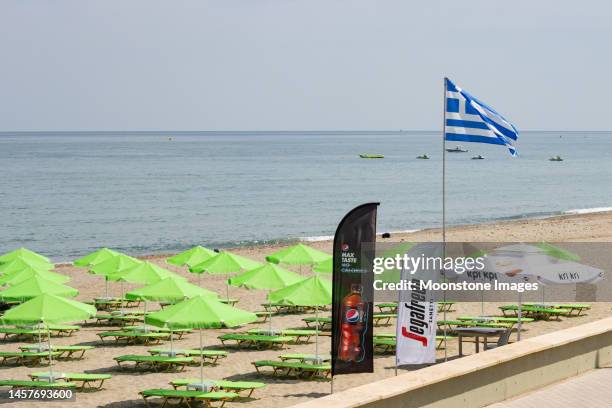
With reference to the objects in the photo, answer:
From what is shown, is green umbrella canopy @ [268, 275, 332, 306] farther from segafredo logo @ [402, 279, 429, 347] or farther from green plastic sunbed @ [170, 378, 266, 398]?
segafredo logo @ [402, 279, 429, 347]

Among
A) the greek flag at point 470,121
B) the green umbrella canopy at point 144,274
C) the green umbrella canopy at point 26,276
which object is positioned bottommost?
the green umbrella canopy at point 26,276

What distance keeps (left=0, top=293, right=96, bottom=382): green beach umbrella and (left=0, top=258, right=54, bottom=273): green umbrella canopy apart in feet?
29.0

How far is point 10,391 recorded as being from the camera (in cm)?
1598

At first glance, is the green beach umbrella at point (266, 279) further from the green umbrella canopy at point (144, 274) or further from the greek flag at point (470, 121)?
the greek flag at point (470, 121)

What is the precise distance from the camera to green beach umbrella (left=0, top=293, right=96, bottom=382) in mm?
16109

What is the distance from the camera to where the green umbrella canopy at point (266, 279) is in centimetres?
2089

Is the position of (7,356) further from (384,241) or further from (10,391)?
(384,241)

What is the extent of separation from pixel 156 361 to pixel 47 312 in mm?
2341

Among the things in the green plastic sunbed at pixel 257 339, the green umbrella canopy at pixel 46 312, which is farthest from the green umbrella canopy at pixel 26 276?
the green umbrella canopy at pixel 46 312

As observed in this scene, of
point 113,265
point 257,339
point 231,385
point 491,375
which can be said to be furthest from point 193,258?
point 491,375

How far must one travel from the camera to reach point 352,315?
36.3 ft

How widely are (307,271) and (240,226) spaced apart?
Answer: 2955 cm

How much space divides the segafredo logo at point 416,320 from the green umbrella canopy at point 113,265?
43.2ft

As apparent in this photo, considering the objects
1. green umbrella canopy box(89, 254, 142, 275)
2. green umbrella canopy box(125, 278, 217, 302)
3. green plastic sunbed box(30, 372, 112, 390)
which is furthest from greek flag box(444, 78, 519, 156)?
green umbrella canopy box(89, 254, 142, 275)
